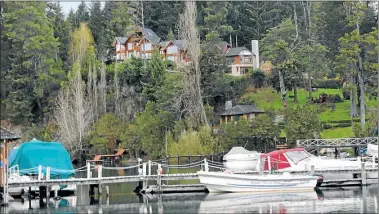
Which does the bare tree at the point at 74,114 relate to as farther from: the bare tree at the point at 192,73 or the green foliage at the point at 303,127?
the green foliage at the point at 303,127

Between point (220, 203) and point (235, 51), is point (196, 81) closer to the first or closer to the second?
point (235, 51)

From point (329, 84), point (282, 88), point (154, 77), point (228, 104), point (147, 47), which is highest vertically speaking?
point (147, 47)

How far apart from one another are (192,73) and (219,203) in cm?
3596

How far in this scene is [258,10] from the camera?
96.4m

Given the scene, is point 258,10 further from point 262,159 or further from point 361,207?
point 361,207

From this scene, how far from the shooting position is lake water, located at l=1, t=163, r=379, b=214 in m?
33.3

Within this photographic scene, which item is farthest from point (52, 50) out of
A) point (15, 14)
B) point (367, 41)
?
point (367, 41)

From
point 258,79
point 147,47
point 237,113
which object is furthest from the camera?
point 147,47

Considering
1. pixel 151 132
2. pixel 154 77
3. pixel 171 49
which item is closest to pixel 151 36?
pixel 171 49

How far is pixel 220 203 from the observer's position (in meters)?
36.1

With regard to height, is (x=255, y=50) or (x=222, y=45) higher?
(x=222, y=45)

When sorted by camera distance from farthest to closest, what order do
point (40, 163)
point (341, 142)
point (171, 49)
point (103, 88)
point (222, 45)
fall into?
point (171, 49) < point (222, 45) < point (103, 88) < point (341, 142) < point (40, 163)

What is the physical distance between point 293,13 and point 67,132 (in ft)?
111

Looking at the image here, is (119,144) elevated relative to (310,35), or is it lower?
lower
